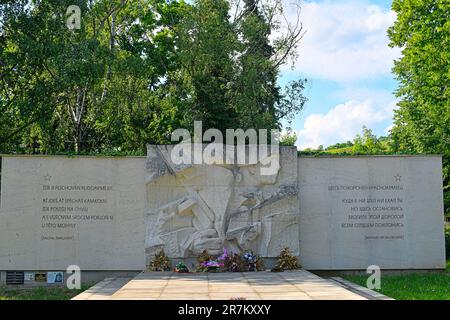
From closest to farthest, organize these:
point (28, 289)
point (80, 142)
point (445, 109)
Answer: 1. point (28, 289)
2. point (445, 109)
3. point (80, 142)

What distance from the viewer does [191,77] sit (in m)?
19.7

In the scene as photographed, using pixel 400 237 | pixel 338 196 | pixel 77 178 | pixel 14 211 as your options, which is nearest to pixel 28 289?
pixel 14 211

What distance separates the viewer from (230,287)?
9031mm

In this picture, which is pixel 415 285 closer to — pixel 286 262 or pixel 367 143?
pixel 286 262

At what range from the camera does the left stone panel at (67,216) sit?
38.8 ft

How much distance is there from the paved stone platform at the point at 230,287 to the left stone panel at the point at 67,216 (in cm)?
131

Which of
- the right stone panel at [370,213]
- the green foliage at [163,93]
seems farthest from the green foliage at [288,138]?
the right stone panel at [370,213]

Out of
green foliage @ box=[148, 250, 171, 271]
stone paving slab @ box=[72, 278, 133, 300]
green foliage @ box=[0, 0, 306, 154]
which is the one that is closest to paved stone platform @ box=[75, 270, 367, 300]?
stone paving slab @ box=[72, 278, 133, 300]

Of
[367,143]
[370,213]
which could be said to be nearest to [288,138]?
[367,143]

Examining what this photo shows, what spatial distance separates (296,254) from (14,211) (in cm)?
640

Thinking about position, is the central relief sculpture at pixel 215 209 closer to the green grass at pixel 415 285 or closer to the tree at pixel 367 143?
the green grass at pixel 415 285

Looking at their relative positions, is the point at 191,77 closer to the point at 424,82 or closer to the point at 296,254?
the point at 424,82

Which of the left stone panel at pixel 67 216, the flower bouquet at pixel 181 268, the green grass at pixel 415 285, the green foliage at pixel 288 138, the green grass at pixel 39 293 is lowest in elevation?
the green grass at pixel 39 293

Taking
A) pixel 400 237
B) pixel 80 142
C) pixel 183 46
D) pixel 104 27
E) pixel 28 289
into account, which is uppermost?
pixel 104 27
